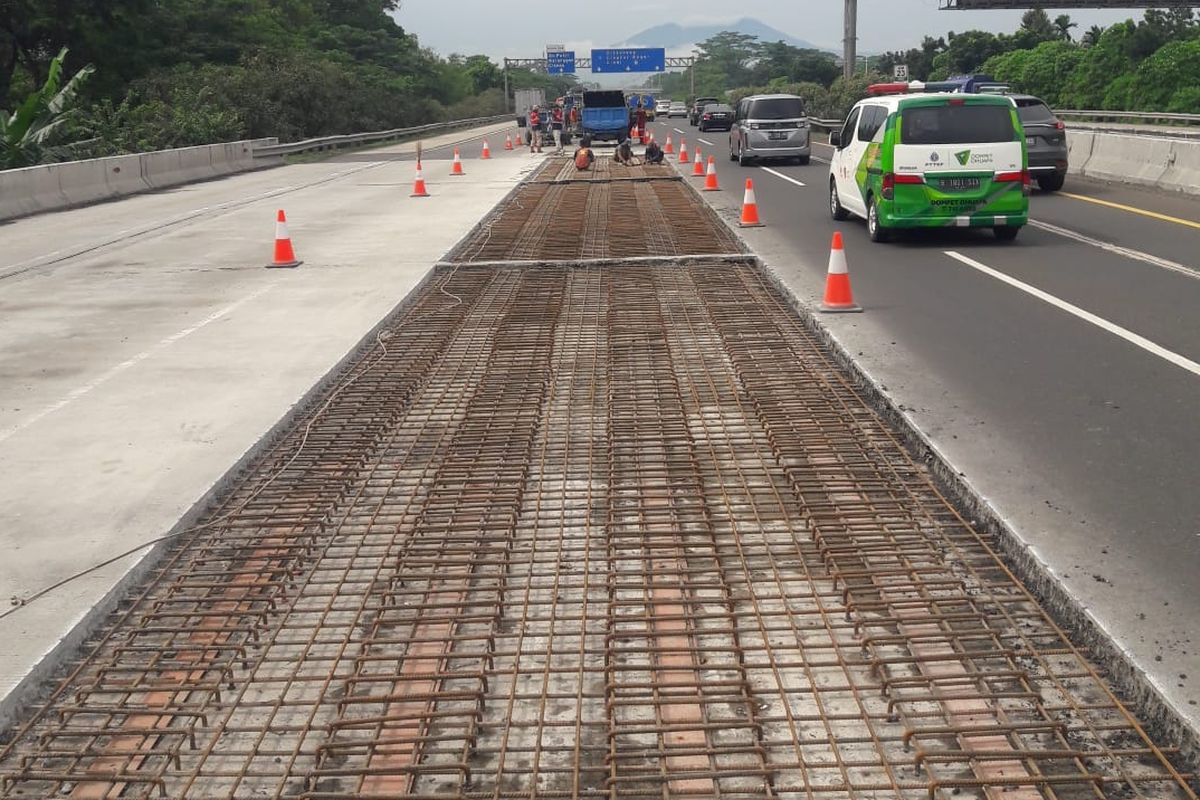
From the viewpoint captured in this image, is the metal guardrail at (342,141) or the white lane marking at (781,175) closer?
the white lane marking at (781,175)

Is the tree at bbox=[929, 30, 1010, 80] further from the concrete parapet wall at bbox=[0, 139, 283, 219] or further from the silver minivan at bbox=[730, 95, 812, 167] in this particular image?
the concrete parapet wall at bbox=[0, 139, 283, 219]

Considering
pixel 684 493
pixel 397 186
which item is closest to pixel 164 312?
pixel 684 493

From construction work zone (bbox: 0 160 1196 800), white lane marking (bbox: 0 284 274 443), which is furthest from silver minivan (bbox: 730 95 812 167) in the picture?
construction work zone (bbox: 0 160 1196 800)

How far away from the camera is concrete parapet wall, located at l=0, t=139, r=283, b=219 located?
2361 centimetres

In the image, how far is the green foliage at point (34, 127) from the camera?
1125 inches

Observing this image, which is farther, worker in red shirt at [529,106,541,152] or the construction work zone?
worker in red shirt at [529,106,541,152]

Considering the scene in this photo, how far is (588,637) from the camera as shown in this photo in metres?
4.90

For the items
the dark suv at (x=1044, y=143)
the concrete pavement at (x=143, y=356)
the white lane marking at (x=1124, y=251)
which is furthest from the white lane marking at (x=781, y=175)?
the white lane marking at (x=1124, y=251)

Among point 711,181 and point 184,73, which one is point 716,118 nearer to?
point 184,73

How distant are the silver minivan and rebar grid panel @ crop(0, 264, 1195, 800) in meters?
24.3

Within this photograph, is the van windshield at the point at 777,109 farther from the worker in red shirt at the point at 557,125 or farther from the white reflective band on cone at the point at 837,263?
the white reflective band on cone at the point at 837,263

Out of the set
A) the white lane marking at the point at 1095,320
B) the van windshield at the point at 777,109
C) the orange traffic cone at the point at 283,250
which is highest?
the van windshield at the point at 777,109

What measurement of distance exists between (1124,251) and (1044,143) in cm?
818

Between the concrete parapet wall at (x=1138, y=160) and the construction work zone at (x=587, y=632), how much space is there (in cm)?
1547
